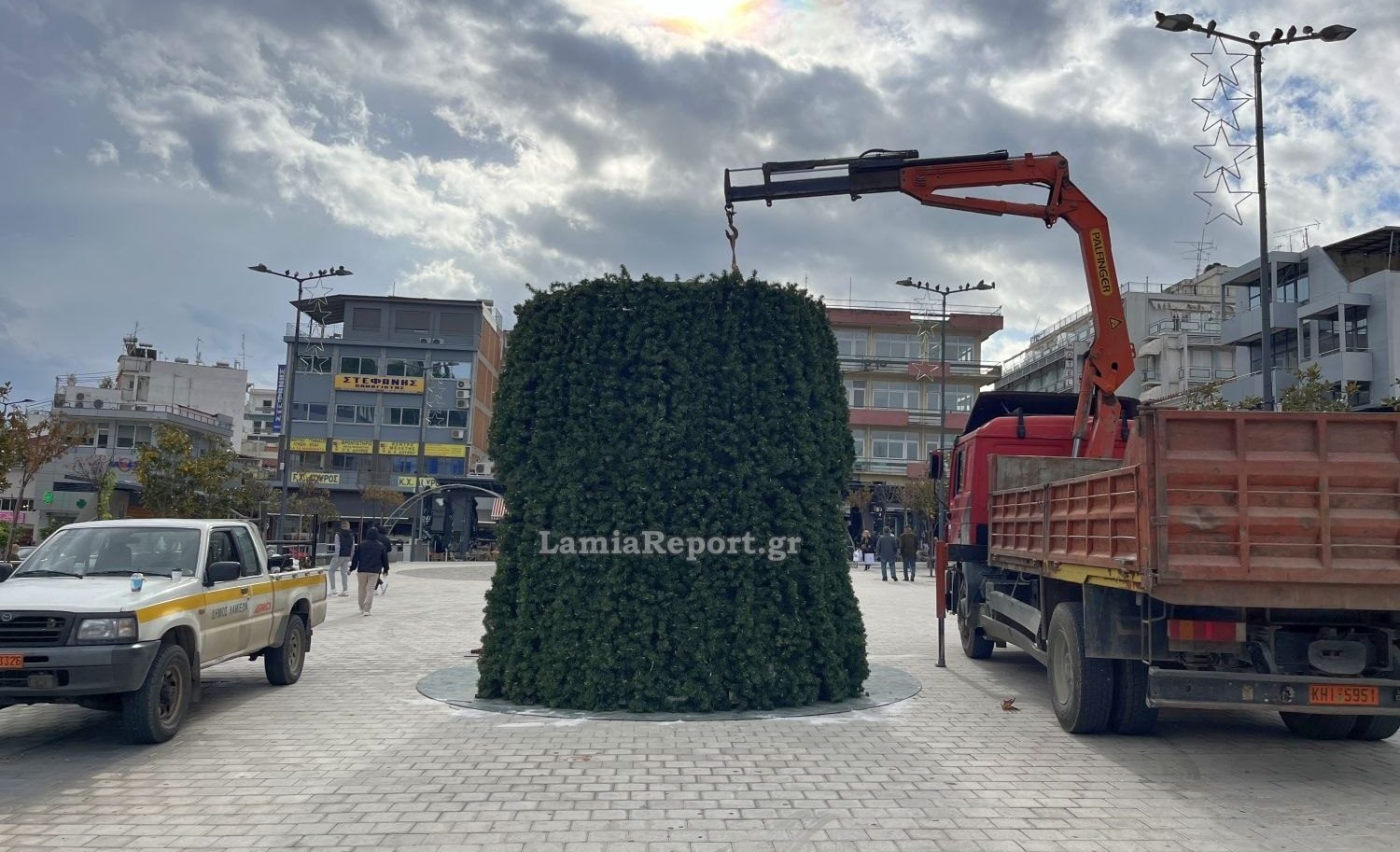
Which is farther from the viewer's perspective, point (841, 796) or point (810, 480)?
point (810, 480)

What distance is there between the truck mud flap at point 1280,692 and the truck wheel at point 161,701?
7259mm

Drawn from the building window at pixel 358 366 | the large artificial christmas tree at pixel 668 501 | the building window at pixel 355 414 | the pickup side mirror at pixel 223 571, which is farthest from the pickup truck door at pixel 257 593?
the building window at pixel 358 366

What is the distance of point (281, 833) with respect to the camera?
17.1 feet

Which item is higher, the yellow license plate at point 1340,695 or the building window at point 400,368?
the building window at point 400,368

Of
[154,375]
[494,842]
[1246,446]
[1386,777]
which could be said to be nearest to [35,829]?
[494,842]

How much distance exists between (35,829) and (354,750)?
215cm

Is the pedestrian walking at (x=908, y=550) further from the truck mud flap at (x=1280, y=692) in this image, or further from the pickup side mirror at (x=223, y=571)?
the pickup side mirror at (x=223, y=571)

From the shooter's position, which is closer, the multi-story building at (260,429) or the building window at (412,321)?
the building window at (412,321)

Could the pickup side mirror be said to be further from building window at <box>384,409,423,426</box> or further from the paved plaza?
building window at <box>384,409,423,426</box>

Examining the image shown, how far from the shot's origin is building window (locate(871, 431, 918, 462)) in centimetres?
6362

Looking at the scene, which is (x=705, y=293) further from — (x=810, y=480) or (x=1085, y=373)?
(x=1085, y=373)

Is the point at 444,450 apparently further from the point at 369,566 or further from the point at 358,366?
the point at 369,566

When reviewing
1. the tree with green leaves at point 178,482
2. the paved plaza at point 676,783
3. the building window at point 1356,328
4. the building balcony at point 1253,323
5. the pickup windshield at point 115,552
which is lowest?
the paved plaza at point 676,783

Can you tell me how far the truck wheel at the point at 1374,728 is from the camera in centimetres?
772
